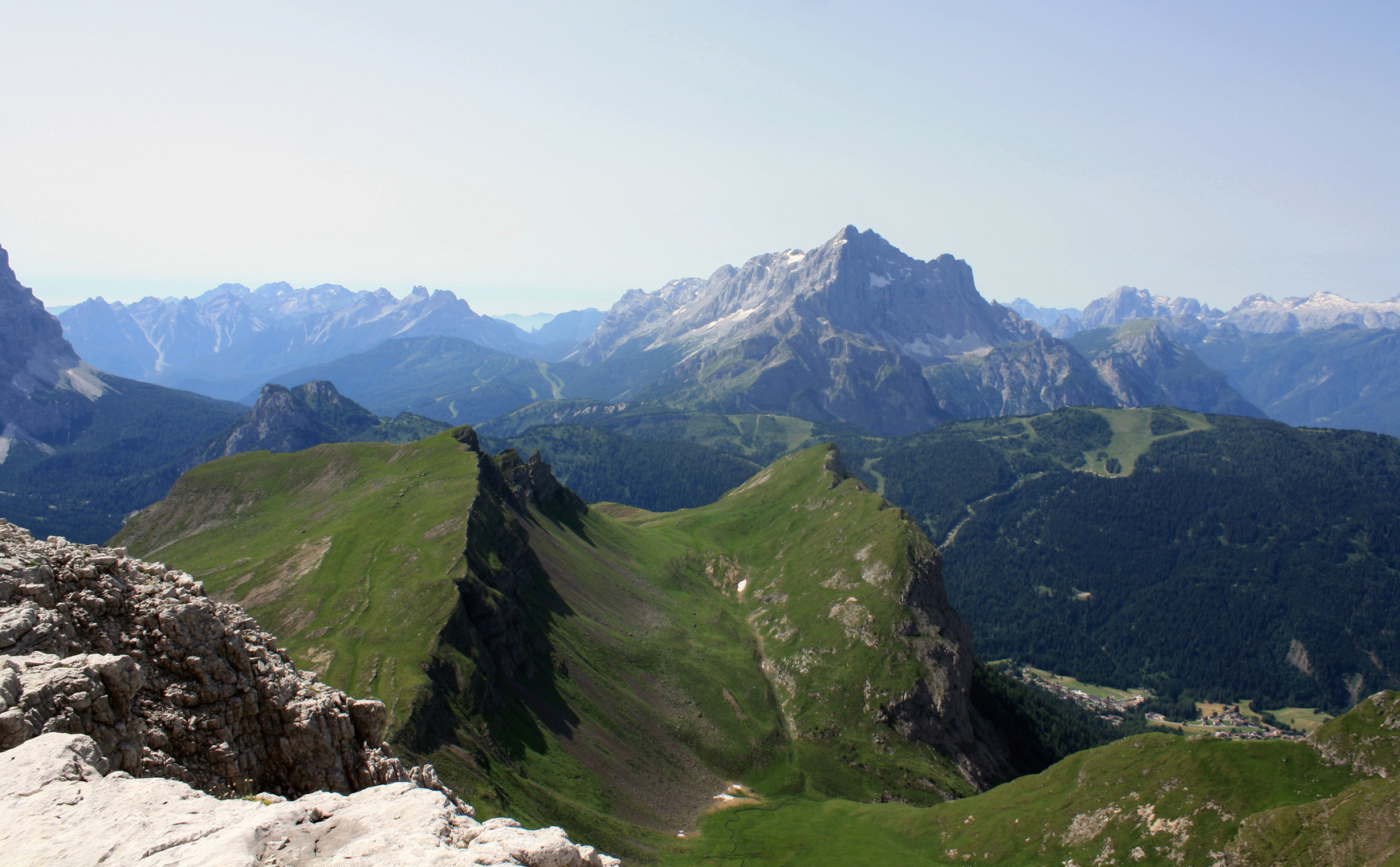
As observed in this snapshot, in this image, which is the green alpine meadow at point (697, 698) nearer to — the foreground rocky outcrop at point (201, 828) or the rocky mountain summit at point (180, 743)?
the rocky mountain summit at point (180, 743)

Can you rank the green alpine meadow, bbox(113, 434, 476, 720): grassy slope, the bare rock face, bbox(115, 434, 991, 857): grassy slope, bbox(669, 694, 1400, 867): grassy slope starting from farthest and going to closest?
bbox(113, 434, 476, 720): grassy slope
bbox(115, 434, 991, 857): grassy slope
the green alpine meadow
bbox(669, 694, 1400, 867): grassy slope
the bare rock face

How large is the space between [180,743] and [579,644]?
360ft

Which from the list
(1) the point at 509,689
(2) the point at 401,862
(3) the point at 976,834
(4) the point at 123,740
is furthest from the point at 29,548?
(3) the point at 976,834

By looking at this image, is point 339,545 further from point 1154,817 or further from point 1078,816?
point 1154,817

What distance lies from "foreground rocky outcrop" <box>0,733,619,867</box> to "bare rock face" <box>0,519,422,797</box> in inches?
103

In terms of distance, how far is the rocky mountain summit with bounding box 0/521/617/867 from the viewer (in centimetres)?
2041

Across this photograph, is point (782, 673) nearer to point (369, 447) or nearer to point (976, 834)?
point (976, 834)

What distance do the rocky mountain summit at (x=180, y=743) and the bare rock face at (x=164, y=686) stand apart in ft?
0.23

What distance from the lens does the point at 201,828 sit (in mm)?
20547

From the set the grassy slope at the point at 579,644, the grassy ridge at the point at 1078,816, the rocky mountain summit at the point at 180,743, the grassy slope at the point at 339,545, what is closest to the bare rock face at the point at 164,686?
the rocky mountain summit at the point at 180,743

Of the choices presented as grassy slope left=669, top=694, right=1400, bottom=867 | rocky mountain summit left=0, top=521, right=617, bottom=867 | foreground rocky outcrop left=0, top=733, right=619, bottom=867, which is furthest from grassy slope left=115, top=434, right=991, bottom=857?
foreground rocky outcrop left=0, top=733, right=619, bottom=867

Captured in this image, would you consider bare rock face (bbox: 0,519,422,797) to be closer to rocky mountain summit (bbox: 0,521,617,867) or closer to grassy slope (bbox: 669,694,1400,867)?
rocky mountain summit (bbox: 0,521,617,867)

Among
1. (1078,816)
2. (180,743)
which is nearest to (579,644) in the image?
(1078,816)

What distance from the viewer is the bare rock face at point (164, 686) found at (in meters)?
25.4
